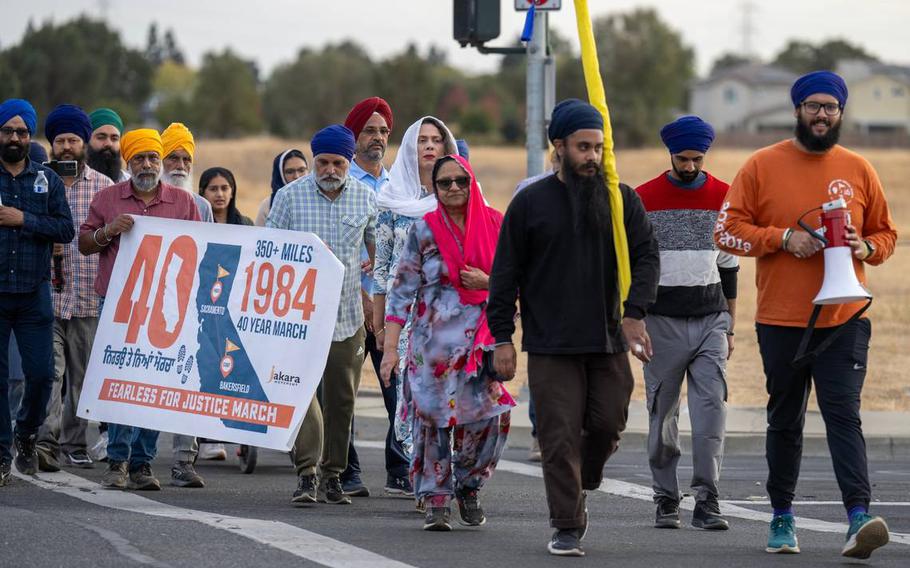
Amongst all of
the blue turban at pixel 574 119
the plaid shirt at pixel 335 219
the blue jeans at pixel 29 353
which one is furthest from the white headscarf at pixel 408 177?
the blue jeans at pixel 29 353

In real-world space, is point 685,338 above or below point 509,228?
below

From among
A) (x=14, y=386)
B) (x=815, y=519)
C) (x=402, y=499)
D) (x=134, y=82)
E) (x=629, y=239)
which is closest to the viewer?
(x=629, y=239)

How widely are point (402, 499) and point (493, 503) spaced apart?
1.89 ft

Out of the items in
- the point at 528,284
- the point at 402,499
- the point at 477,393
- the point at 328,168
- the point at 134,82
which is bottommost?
the point at 402,499

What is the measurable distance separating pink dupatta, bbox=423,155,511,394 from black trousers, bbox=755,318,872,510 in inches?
57.2

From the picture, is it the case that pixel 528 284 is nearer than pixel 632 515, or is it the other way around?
pixel 528 284

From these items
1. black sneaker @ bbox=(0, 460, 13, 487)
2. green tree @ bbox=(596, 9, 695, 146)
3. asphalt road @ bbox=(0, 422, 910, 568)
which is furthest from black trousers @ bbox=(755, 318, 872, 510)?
green tree @ bbox=(596, 9, 695, 146)

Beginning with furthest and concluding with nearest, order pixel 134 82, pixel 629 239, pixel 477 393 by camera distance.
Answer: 1. pixel 134 82
2. pixel 477 393
3. pixel 629 239

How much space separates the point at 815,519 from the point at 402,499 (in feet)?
8.04

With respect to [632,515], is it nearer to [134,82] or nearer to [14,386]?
[14,386]

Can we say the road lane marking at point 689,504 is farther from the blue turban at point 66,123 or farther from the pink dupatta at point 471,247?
the blue turban at point 66,123

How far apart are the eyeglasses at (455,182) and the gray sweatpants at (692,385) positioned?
1.33 m

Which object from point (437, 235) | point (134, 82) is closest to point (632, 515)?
point (437, 235)

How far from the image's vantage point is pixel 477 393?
335 inches
